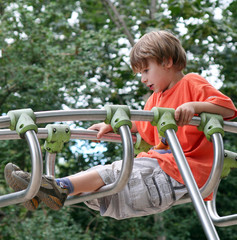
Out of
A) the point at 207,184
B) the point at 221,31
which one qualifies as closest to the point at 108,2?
the point at 221,31

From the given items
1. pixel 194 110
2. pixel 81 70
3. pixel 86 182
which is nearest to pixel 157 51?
pixel 194 110

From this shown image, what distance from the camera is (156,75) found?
1.94m

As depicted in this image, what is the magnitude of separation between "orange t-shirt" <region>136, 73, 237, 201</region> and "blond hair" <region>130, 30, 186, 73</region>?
98 mm

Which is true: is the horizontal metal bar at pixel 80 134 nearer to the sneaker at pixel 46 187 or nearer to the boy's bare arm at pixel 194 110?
the sneaker at pixel 46 187

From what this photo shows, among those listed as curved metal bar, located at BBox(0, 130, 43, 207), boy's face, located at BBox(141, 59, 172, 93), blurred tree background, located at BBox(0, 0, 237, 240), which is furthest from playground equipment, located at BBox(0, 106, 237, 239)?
blurred tree background, located at BBox(0, 0, 237, 240)

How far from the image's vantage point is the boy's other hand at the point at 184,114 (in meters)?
1.67

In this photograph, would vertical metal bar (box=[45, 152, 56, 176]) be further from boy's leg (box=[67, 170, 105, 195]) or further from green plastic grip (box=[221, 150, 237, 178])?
green plastic grip (box=[221, 150, 237, 178])

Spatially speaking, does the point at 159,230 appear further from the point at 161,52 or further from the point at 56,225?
the point at 161,52

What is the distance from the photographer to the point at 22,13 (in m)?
4.76

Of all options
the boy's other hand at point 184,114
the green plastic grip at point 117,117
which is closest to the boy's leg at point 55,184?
the green plastic grip at point 117,117

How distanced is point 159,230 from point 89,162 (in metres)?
0.99

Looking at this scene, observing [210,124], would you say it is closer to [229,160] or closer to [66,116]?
[229,160]

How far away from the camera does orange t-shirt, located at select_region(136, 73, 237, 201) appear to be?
1.81 metres

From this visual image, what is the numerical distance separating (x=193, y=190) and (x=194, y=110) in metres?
0.35
